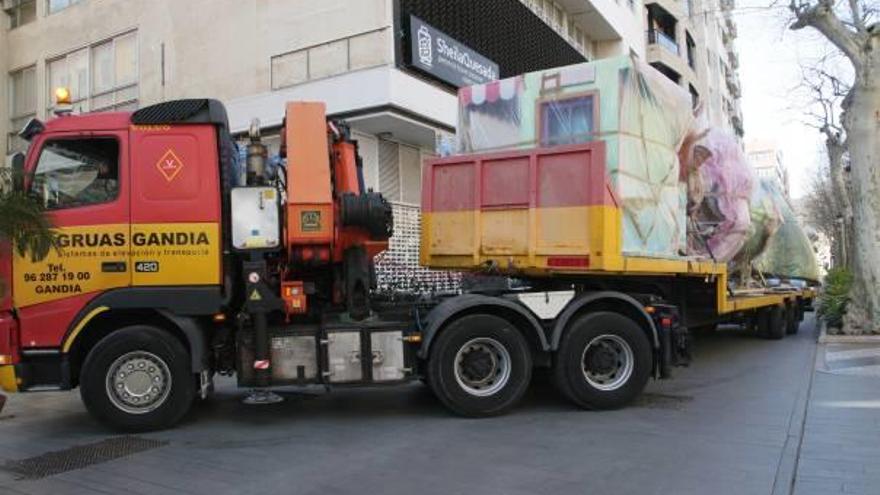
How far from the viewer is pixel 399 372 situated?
25.1 feet

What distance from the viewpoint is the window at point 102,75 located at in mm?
20698

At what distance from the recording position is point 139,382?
23.5 feet

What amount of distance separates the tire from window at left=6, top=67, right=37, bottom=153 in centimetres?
2116

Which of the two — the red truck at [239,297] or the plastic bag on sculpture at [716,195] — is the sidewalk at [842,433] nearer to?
the red truck at [239,297]

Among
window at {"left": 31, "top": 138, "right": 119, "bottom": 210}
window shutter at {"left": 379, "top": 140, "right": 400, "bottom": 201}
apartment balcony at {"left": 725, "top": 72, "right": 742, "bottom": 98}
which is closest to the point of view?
window at {"left": 31, "top": 138, "right": 119, "bottom": 210}

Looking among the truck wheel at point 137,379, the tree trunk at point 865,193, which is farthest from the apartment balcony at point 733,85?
the truck wheel at point 137,379

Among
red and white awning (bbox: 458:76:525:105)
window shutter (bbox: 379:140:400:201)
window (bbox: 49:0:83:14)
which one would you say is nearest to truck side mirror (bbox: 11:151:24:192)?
red and white awning (bbox: 458:76:525:105)

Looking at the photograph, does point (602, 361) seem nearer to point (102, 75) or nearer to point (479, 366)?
point (479, 366)

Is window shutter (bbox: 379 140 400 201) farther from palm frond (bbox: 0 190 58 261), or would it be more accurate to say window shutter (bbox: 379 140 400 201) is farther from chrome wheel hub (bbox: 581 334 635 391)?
palm frond (bbox: 0 190 58 261)

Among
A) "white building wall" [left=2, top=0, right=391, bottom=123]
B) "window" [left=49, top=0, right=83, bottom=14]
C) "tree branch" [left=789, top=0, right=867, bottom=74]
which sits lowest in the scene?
"tree branch" [left=789, top=0, right=867, bottom=74]

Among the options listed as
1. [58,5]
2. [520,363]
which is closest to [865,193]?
[520,363]

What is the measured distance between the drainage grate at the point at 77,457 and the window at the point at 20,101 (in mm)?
19736

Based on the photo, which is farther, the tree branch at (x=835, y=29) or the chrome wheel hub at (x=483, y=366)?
the tree branch at (x=835, y=29)

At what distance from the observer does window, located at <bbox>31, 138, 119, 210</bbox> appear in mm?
7207
